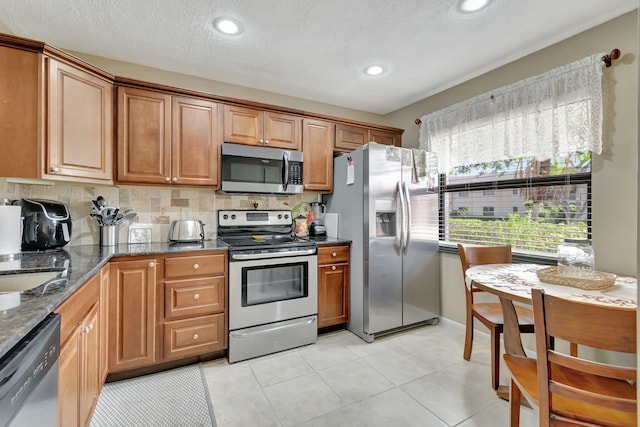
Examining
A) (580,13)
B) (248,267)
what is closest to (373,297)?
(248,267)

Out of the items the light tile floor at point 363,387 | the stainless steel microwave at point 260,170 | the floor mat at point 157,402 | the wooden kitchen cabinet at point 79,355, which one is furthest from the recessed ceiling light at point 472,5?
the floor mat at point 157,402

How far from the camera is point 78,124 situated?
2.01 meters

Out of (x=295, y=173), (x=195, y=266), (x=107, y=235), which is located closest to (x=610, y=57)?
(x=295, y=173)

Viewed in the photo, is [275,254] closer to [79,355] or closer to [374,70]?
[79,355]

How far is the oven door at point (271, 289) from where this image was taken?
7.68 feet

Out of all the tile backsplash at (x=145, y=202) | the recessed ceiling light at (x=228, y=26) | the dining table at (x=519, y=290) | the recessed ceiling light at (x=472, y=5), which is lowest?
the dining table at (x=519, y=290)

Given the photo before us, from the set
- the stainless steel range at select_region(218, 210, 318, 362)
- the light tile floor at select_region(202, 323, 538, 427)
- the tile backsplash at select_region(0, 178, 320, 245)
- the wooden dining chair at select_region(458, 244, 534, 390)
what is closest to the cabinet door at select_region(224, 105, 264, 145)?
the tile backsplash at select_region(0, 178, 320, 245)

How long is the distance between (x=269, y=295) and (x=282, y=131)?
1609 mm

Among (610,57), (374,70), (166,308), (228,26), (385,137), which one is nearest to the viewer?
(610,57)

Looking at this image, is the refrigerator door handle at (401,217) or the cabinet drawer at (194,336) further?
the refrigerator door handle at (401,217)

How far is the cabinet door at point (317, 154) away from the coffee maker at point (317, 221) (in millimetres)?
304

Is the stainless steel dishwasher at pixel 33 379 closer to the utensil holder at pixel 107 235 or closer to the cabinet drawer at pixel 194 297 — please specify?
the cabinet drawer at pixel 194 297

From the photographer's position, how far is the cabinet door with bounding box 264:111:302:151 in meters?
2.83

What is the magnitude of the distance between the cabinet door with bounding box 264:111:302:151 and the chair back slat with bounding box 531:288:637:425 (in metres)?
2.42
